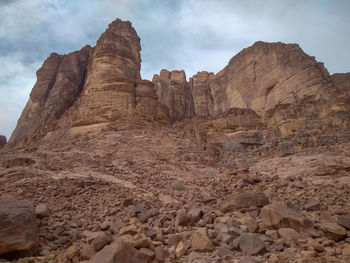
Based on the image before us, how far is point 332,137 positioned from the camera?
12.7 meters

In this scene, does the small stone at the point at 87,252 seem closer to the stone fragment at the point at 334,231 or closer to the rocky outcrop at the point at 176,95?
the stone fragment at the point at 334,231

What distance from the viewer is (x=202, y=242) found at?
3674 millimetres

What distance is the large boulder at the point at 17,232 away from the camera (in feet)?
11.0

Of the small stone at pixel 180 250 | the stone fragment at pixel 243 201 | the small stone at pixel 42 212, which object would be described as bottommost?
the small stone at pixel 180 250

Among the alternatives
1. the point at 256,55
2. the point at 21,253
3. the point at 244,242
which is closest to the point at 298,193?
the point at 244,242

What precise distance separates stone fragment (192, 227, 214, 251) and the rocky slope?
0.06ft

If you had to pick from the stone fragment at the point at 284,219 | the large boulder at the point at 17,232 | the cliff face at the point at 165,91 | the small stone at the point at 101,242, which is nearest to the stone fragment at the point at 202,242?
the stone fragment at the point at 284,219

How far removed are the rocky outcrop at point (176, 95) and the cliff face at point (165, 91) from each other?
9.2 inches

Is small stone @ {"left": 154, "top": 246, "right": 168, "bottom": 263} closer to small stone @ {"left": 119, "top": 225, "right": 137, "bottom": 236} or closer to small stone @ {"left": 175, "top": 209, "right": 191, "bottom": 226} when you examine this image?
small stone @ {"left": 119, "top": 225, "right": 137, "bottom": 236}

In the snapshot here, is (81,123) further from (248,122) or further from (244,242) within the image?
(244,242)

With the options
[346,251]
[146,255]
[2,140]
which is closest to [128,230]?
[146,255]

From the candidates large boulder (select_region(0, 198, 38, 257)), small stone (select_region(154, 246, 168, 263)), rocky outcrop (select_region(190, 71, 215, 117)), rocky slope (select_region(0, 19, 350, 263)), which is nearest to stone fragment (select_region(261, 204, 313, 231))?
rocky slope (select_region(0, 19, 350, 263))

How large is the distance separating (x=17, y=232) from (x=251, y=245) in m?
3.88

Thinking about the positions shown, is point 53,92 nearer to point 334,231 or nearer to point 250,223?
point 250,223
